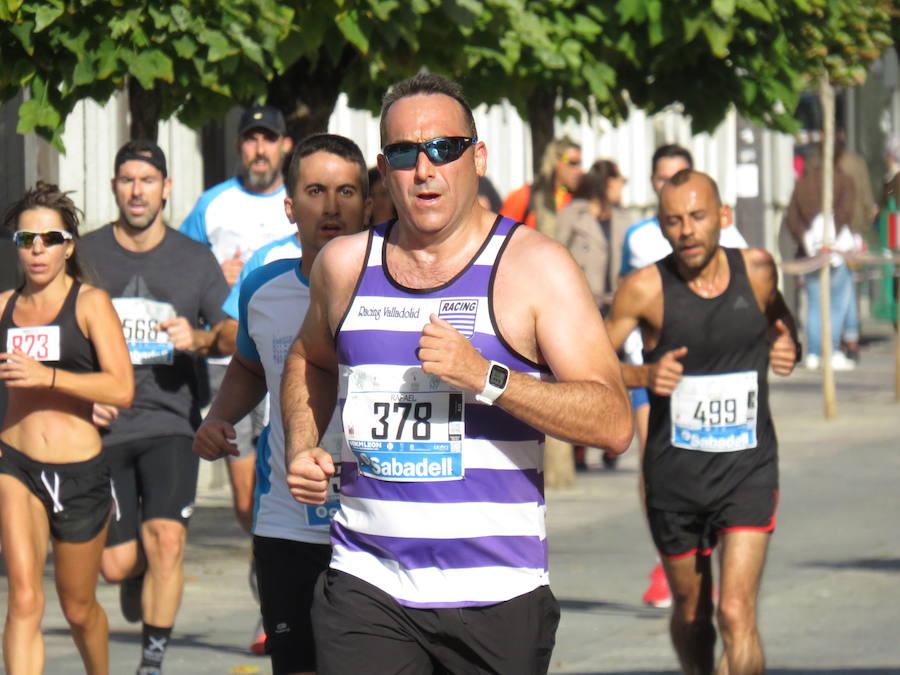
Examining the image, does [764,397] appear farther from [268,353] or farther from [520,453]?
[520,453]

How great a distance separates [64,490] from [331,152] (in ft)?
5.87

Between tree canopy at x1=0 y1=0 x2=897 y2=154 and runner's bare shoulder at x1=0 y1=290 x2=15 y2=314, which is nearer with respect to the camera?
runner's bare shoulder at x1=0 y1=290 x2=15 y2=314

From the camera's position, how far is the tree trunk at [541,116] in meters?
12.1

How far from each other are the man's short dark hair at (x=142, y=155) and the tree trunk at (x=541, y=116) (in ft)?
14.4

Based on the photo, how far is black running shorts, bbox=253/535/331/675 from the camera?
5.30 meters

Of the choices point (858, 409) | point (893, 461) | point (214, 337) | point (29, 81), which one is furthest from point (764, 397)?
point (858, 409)

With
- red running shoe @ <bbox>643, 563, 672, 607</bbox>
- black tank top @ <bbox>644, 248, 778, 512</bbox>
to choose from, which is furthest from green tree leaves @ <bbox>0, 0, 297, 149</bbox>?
red running shoe @ <bbox>643, 563, 672, 607</bbox>

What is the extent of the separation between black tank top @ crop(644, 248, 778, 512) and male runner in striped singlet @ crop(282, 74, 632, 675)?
2.59 meters

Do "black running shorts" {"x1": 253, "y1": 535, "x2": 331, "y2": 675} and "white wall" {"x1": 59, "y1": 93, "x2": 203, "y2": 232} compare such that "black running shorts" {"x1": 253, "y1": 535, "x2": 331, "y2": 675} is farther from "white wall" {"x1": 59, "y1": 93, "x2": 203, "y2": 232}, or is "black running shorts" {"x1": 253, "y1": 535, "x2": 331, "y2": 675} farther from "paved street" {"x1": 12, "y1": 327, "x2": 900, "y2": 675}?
"white wall" {"x1": 59, "y1": 93, "x2": 203, "y2": 232}

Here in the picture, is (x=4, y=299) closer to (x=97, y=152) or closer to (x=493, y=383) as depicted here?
(x=493, y=383)

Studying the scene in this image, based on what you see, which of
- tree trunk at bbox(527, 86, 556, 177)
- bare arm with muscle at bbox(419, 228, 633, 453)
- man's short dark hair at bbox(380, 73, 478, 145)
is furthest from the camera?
tree trunk at bbox(527, 86, 556, 177)

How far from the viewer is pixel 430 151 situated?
4.11 m

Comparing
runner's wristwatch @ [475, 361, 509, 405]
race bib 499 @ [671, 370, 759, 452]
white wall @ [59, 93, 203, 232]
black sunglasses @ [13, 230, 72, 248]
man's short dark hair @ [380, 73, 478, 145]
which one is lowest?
race bib 499 @ [671, 370, 759, 452]

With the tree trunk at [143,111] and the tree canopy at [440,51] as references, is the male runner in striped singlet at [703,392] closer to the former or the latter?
the tree canopy at [440,51]
